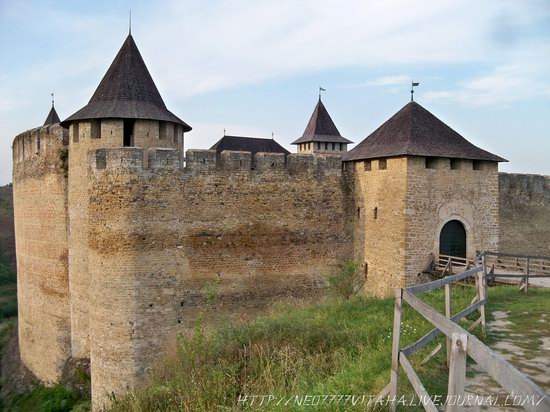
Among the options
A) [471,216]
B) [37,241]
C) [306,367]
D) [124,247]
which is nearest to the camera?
[306,367]

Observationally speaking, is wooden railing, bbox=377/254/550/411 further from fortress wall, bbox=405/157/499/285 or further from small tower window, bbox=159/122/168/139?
small tower window, bbox=159/122/168/139

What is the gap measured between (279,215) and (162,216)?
3.21 metres

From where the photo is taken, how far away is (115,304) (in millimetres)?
11648

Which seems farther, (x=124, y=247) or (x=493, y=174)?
(x=493, y=174)

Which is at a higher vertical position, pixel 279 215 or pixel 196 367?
pixel 279 215

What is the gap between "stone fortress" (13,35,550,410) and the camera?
1169 cm

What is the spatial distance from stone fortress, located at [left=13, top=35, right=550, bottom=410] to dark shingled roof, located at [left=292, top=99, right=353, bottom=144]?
63.0ft

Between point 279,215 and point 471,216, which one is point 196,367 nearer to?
point 279,215

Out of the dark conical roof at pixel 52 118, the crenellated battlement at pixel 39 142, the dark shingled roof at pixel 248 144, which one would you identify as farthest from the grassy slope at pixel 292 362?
the dark conical roof at pixel 52 118

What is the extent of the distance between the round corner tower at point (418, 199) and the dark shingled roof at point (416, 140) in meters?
0.03

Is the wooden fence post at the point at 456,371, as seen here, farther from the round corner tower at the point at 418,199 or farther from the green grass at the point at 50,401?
the green grass at the point at 50,401

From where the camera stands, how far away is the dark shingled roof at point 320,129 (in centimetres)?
3344

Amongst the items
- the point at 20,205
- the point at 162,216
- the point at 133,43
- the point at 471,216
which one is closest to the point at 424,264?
the point at 471,216

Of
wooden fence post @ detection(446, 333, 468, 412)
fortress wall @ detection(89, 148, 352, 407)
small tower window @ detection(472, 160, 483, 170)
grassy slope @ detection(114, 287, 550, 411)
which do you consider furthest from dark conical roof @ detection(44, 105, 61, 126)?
wooden fence post @ detection(446, 333, 468, 412)
